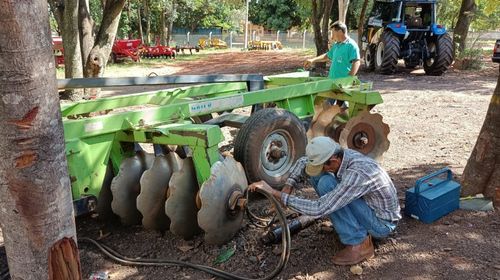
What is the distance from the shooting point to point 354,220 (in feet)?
11.0

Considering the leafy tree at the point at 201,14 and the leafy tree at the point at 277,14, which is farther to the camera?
the leafy tree at the point at 201,14

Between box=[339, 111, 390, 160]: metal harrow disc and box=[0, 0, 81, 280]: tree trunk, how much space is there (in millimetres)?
3995

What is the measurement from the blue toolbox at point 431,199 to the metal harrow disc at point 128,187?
2.17 metres

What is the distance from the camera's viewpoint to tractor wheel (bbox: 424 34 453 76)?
1361cm

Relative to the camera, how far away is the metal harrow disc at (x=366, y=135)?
18.2 feet

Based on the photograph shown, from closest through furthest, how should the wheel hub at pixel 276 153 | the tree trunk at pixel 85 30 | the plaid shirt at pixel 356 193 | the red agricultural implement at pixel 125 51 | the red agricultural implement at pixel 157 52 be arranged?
1. the plaid shirt at pixel 356 193
2. the wheel hub at pixel 276 153
3. the tree trunk at pixel 85 30
4. the red agricultural implement at pixel 125 51
5. the red agricultural implement at pixel 157 52

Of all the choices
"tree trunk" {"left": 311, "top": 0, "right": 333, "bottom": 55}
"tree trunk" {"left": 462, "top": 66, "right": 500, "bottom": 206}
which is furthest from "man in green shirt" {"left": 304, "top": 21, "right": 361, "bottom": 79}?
"tree trunk" {"left": 311, "top": 0, "right": 333, "bottom": 55}

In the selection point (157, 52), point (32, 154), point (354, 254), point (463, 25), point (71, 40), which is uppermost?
point (463, 25)

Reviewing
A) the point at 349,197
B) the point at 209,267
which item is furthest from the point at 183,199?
the point at 349,197

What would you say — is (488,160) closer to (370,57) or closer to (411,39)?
(411,39)

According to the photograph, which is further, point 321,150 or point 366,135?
point 366,135

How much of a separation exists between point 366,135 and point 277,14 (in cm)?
3975

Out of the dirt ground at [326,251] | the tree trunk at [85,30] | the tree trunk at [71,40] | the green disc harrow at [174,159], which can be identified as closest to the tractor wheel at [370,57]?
the tree trunk at [85,30]

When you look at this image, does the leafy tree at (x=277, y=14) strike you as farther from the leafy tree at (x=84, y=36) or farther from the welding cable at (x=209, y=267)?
the welding cable at (x=209, y=267)
